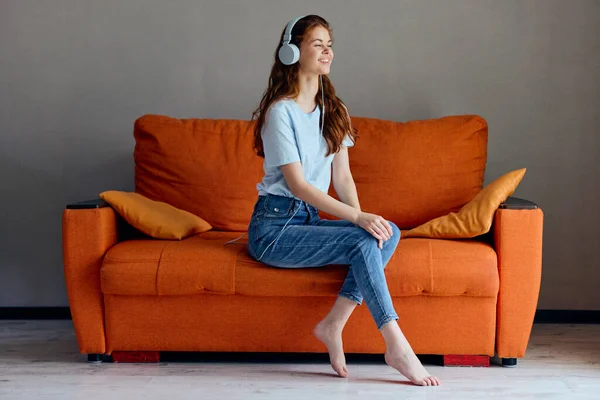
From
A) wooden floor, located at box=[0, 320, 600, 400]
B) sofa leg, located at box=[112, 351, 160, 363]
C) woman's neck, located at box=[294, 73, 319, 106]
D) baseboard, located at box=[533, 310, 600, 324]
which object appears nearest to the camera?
wooden floor, located at box=[0, 320, 600, 400]

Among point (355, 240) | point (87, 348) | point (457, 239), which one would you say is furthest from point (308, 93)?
point (87, 348)

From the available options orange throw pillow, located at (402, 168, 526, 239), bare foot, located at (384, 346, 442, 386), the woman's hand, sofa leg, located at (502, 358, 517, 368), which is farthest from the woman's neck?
sofa leg, located at (502, 358, 517, 368)

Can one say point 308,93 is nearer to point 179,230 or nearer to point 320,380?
point 179,230

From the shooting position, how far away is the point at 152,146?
11.5ft

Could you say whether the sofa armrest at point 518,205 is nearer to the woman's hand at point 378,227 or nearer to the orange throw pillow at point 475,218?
the orange throw pillow at point 475,218

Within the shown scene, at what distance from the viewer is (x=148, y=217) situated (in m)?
3.12

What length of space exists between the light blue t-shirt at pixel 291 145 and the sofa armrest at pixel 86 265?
2.03ft

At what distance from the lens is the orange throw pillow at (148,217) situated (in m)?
3.09

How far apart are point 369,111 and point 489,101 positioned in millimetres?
561

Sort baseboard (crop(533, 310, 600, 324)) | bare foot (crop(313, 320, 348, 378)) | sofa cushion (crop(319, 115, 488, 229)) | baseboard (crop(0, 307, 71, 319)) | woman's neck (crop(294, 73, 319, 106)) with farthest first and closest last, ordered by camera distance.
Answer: baseboard (crop(0, 307, 71, 319))
baseboard (crop(533, 310, 600, 324))
sofa cushion (crop(319, 115, 488, 229))
woman's neck (crop(294, 73, 319, 106))
bare foot (crop(313, 320, 348, 378))

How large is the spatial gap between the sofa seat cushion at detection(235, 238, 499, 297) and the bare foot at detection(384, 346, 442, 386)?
236 millimetres

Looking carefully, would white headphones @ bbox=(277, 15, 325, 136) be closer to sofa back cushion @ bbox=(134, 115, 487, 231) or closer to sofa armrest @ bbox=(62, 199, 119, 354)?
sofa back cushion @ bbox=(134, 115, 487, 231)

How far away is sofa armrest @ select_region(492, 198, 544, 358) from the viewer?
2.88 metres

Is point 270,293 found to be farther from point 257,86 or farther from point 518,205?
point 257,86
